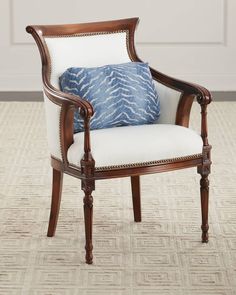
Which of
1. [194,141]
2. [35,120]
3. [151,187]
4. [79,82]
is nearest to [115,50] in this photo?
[79,82]

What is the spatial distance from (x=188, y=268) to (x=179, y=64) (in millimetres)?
3440

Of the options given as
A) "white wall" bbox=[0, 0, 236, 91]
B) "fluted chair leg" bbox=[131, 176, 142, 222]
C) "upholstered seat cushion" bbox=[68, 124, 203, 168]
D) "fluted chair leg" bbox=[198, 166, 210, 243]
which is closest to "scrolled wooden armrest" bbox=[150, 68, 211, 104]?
"upholstered seat cushion" bbox=[68, 124, 203, 168]

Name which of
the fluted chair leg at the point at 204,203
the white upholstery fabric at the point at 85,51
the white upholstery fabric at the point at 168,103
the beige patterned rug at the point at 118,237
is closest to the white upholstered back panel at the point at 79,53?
the white upholstery fabric at the point at 85,51

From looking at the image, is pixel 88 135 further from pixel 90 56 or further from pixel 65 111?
pixel 90 56

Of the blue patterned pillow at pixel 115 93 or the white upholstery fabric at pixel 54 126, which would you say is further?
the blue patterned pillow at pixel 115 93

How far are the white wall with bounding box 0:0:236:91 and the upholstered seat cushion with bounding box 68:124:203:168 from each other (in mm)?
3092

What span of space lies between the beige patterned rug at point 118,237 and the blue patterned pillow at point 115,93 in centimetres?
47

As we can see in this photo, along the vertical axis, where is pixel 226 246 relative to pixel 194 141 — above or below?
below

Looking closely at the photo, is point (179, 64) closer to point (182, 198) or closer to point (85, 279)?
point (182, 198)

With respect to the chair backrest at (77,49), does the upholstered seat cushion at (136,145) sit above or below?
below

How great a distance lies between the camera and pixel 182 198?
404 centimetres

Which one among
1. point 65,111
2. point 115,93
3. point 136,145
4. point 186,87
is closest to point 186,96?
point 186,87

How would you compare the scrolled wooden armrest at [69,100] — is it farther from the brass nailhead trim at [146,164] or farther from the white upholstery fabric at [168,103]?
the white upholstery fabric at [168,103]

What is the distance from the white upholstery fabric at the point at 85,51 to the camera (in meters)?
3.49
